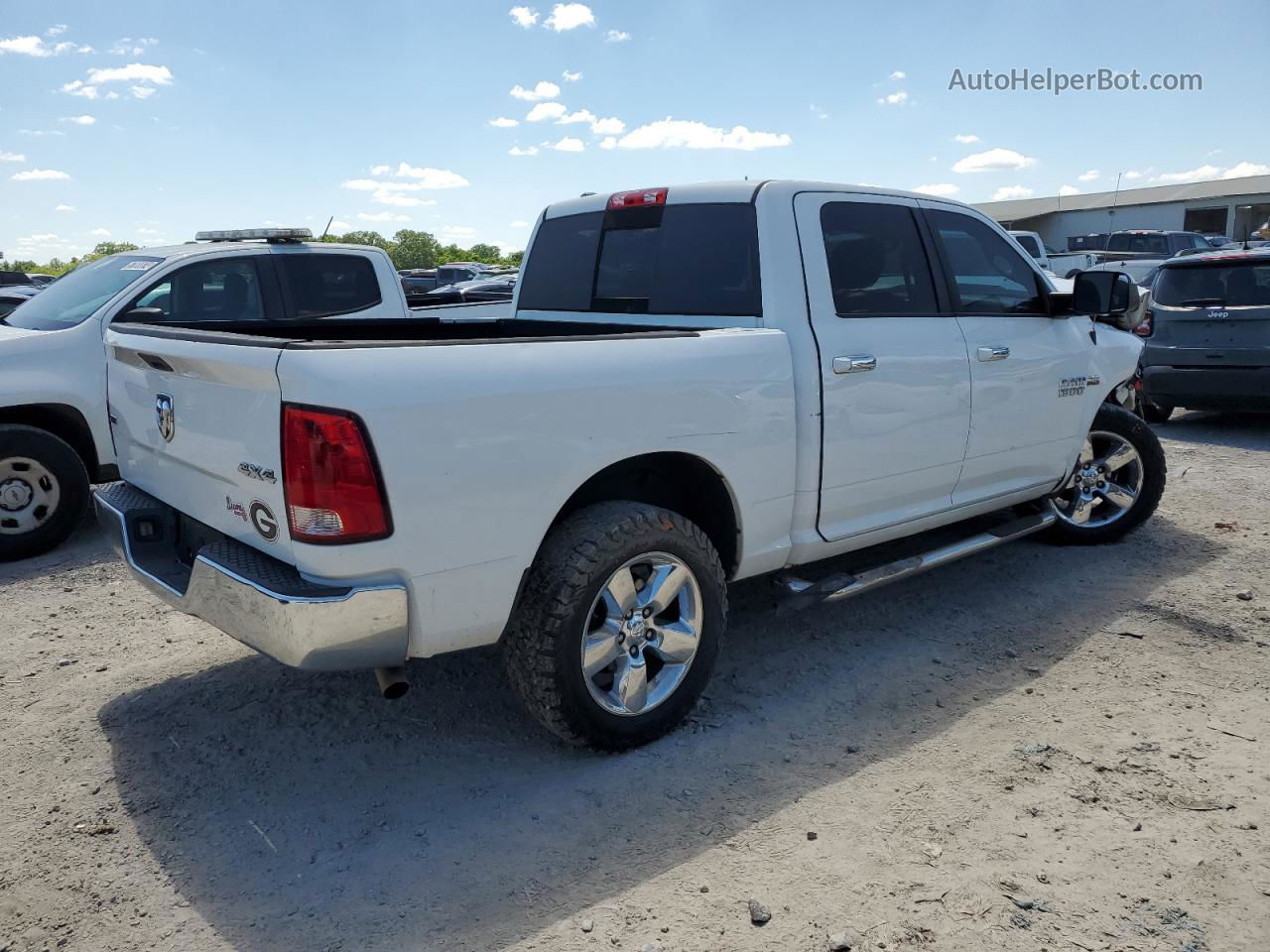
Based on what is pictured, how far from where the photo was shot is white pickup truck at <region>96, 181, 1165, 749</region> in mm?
2721

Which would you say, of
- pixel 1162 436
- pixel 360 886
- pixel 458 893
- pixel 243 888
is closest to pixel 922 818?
pixel 458 893

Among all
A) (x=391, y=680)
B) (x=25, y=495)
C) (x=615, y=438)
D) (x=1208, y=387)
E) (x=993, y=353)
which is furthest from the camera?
(x=1208, y=387)

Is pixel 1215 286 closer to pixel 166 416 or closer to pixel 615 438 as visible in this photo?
pixel 615 438

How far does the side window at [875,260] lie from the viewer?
399 cm

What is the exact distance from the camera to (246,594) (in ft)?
9.23

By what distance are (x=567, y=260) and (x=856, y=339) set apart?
5.04ft

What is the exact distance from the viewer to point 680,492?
149 inches

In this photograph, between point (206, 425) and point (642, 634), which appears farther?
point (642, 634)

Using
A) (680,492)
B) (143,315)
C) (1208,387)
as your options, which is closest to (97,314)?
→ (143,315)

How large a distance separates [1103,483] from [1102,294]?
134 centimetres

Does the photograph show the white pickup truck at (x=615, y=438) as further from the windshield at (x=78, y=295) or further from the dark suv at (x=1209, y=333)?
the dark suv at (x=1209, y=333)

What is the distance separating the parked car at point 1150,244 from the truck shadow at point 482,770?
64.0ft

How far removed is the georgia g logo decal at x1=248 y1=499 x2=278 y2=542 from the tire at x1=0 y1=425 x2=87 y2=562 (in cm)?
362

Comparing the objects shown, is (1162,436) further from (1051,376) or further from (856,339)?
(856,339)
